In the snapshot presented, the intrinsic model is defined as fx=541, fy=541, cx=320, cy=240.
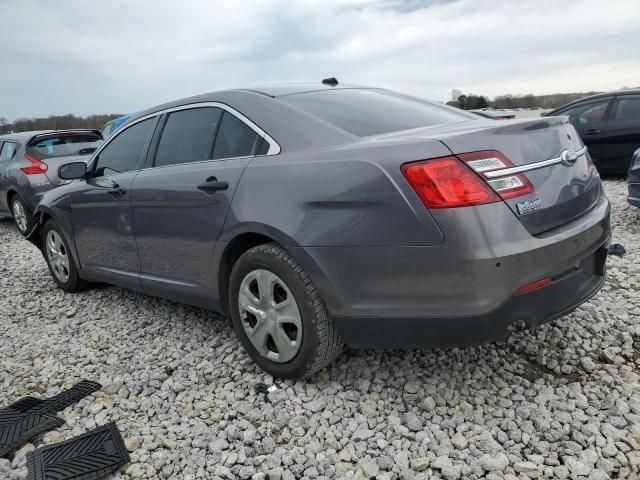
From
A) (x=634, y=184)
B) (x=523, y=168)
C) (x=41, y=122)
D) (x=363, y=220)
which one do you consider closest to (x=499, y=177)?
(x=523, y=168)

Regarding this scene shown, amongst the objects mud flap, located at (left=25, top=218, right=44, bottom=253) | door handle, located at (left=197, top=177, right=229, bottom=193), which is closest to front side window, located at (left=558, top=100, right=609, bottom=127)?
door handle, located at (left=197, top=177, right=229, bottom=193)

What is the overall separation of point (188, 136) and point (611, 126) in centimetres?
731

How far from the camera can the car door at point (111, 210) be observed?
3715 mm

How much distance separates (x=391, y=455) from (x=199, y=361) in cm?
141

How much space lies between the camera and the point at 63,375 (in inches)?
127

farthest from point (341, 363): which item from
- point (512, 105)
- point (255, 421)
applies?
point (512, 105)

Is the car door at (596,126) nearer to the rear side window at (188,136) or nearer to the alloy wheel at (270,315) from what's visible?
the rear side window at (188,136)

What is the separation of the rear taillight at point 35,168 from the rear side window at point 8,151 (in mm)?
592

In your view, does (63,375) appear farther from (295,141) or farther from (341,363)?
(295,141)

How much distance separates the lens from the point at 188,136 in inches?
132

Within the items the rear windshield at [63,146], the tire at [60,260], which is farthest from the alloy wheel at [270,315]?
the rear windshield at [63,146]

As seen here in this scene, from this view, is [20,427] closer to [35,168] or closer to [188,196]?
[188,196]

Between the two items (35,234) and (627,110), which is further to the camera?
(627,110)

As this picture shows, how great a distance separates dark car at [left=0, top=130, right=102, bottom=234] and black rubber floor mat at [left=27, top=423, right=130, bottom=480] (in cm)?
627
